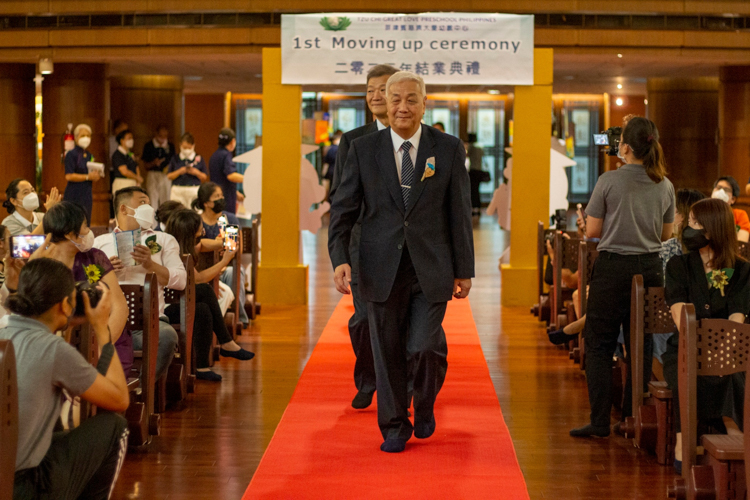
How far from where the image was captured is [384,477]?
11.8 feet

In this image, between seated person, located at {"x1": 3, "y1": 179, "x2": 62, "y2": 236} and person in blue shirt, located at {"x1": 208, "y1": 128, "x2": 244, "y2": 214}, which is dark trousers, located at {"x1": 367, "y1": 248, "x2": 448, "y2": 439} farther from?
person in blue shirt, located at {"x1": 208, "y1": 128, "x2": 244, "y2": 214}

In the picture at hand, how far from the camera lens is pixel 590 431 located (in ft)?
14.1

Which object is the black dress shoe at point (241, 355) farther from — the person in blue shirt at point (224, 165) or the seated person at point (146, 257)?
the person in blue shirt at point (224, 165)

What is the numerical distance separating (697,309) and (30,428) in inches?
101

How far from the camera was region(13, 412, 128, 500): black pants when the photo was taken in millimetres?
2701

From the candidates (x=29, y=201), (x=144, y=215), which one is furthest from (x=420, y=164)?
(x=29, y=201)

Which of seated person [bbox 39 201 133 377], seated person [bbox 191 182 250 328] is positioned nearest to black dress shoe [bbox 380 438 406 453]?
seated person [bbox 39 201 133 377]

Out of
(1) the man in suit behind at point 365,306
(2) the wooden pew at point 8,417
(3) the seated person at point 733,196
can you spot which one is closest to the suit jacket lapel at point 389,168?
(1) the man in suit behind at point 365,306

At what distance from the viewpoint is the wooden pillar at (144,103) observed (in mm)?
15250

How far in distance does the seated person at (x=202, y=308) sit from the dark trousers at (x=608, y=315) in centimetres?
233

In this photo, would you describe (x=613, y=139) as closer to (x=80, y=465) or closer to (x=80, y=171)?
(x=80, y=465)

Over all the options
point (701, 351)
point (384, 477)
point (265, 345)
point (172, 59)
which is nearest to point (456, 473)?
point (384, 477)

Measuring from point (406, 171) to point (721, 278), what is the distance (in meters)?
1.36

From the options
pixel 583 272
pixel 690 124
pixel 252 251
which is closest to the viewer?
pixel 583 272
